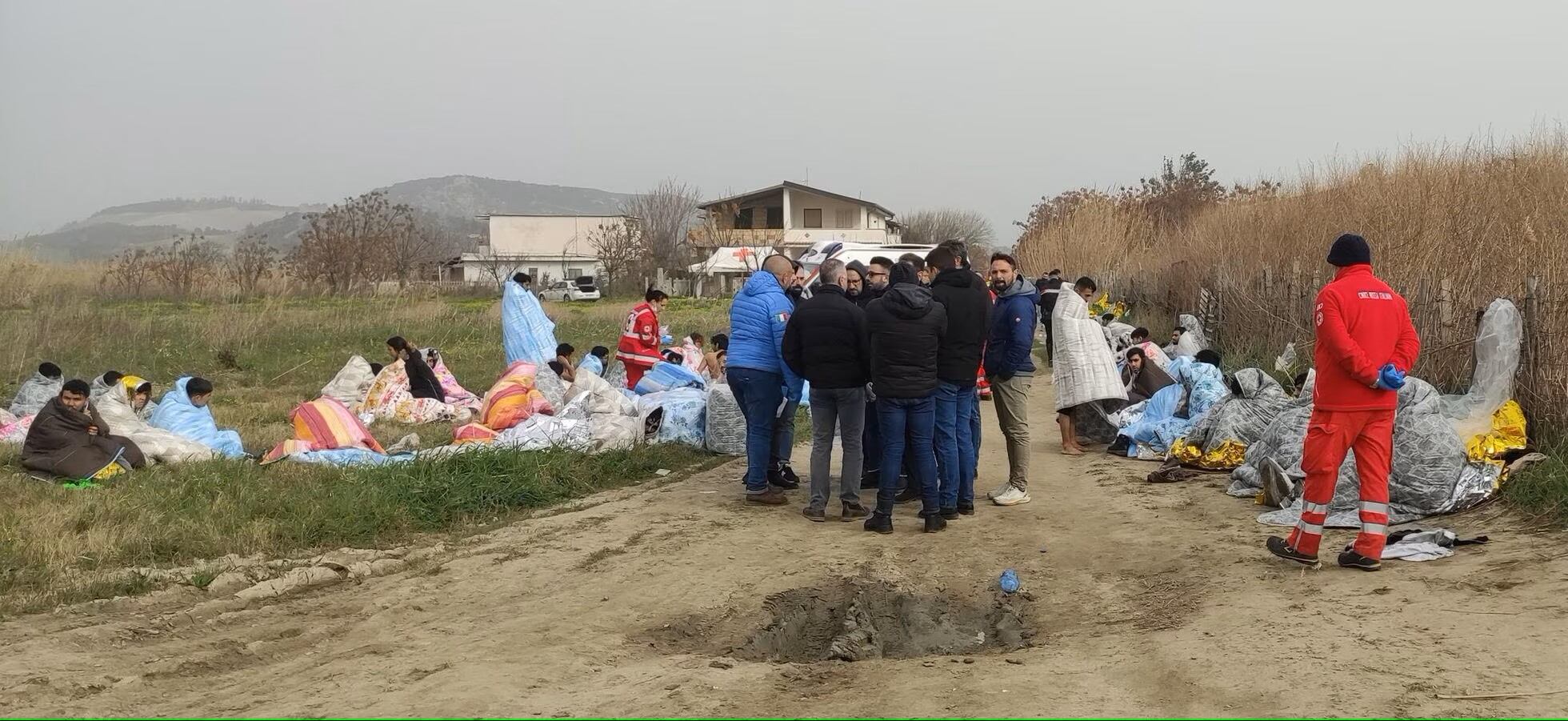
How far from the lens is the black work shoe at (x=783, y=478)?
9.01 metres

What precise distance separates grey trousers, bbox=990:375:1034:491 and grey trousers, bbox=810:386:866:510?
3.86ft

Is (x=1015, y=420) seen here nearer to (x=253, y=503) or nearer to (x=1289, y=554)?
(x=1289, y=554)

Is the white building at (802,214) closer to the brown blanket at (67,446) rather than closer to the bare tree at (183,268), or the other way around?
the bare tree at (183,268)

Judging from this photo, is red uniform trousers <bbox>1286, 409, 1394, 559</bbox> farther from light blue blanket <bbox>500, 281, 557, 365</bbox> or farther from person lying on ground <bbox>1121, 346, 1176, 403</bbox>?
light blue blanket <bbox>500, 281, 557, 365</bbox>

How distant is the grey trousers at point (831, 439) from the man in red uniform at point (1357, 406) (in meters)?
2.84

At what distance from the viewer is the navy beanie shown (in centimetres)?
630

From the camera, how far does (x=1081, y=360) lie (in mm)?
10883

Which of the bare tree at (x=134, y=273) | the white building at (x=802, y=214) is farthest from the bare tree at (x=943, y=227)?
the bare tree at (x=134, y=273)

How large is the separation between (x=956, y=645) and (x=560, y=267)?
73418 mm

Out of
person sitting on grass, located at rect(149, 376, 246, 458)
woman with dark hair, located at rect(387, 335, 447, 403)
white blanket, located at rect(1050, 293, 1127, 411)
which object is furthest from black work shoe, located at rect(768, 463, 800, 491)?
woman with dark hair, located at rect(387, 335, 447, 403)

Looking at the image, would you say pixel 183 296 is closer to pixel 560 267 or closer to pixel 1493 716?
pixel 1493 716

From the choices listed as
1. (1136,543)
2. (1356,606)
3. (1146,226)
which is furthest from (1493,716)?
(1146,226)

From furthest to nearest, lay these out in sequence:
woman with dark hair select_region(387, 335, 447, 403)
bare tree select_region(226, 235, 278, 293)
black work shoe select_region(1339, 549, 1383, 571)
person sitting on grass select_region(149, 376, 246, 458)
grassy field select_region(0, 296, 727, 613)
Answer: bare tree select_region(226, 235, 278, 293), woman with dark hair select_region(387, 335, 447, 403), person sitting on grass select_region(149, 376, 246, 458), grassy field select_region(0, 296, 727, 613), black work shoe select_region(1339, 549, 1383, 571)

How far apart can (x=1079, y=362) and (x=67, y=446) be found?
8.49 metres
